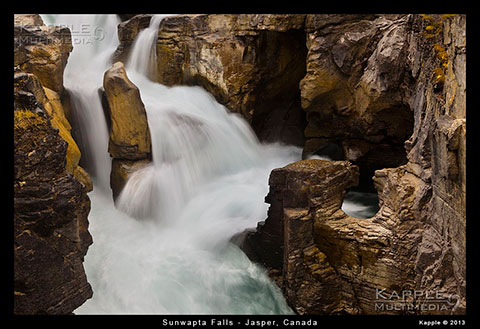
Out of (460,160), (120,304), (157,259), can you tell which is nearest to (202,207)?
(157,259)

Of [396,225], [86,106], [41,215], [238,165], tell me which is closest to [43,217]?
[41,215]

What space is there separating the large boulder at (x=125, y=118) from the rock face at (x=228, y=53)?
7.24 ft

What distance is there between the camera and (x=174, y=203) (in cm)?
738

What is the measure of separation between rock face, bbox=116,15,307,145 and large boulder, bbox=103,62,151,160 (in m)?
2.21

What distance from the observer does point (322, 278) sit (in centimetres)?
591

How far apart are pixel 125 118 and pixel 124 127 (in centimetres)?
17

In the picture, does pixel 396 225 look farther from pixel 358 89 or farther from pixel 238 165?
pixel 238 165

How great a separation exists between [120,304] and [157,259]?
3.51 feet

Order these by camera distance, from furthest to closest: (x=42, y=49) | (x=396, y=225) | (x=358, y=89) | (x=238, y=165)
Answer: (x=238, y=165)
(x=358, y=89)
(x=42, y=49)
(x=396, y=225)

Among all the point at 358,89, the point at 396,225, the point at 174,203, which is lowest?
the point at 174,203

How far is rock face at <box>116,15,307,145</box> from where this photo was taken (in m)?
9.07

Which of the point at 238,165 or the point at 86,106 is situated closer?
the point at 86,106

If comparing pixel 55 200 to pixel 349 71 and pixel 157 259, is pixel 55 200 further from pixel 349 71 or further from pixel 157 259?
pixel 349 71

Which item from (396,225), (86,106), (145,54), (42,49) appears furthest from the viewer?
(145,54)
